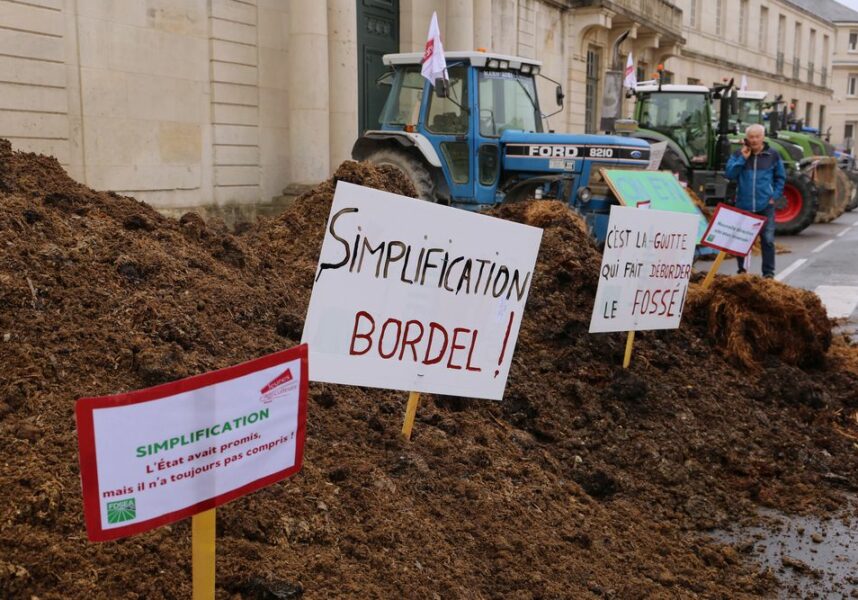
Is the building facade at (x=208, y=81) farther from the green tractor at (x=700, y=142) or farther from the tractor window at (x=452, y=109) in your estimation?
the green tractor at (x=700, y=142)

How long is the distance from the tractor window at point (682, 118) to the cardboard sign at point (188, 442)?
1591 cm

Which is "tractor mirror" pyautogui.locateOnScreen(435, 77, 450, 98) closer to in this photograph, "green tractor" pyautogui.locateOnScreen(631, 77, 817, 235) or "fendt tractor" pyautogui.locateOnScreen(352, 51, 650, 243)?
"fendt tractor" pyautogui.locateOnScreen(352, 51, 650, 243)

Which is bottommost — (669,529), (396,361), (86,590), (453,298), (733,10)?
(669,529)

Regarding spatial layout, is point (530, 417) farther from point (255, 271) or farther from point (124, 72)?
point (124, 72)

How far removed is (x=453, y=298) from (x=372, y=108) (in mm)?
13424

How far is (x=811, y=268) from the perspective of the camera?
12.4m

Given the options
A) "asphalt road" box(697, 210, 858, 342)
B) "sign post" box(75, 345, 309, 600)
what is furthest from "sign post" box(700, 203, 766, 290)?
"sign post" box(75, 345, 309, 600)

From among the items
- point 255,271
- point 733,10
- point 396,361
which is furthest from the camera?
point 733,10

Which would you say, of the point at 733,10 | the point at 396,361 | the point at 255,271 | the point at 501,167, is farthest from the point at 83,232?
the point at 733,10

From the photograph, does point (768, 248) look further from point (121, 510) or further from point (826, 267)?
point (121, 510)

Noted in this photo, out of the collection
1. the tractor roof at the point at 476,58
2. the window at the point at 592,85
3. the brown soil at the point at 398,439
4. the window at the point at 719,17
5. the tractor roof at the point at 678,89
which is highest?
the window at the point at 719,17

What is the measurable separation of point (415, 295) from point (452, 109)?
7.67 meters

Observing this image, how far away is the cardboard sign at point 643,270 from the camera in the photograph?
16.1 ft

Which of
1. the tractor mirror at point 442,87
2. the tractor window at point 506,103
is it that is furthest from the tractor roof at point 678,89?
the tractor mirror at point 442,87
